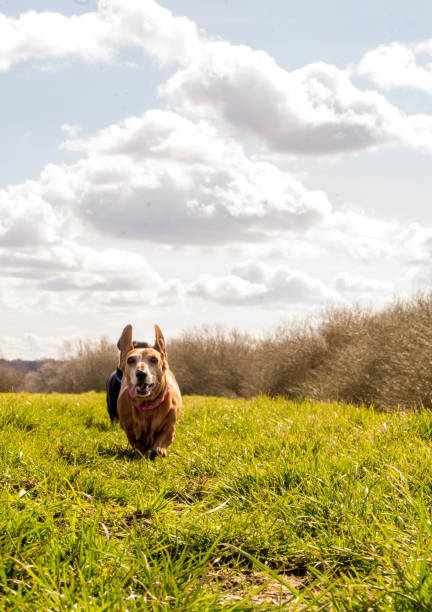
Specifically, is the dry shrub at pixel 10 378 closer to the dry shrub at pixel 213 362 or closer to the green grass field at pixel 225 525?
the dry shrub at pixel 213 362

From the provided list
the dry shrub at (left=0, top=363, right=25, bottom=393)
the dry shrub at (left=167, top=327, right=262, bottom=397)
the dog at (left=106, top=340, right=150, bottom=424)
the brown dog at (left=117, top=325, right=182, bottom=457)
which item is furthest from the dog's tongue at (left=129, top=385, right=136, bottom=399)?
the dry shrub at (left=0, top=363, right=25, bottom=393)

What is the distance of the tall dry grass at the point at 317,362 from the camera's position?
12805mm

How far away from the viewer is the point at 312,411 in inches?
308

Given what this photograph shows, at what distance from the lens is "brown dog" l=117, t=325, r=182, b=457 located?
5.41 metres

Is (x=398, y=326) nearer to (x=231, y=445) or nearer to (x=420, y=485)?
(x=231, y=445)

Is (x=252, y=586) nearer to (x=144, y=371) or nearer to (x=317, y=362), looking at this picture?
(x=144, y=371)

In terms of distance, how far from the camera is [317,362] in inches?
894

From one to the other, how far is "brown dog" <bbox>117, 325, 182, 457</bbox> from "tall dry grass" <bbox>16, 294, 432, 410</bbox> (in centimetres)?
417

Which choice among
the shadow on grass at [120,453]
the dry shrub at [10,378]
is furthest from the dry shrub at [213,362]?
the shadow on grass at [120,453]

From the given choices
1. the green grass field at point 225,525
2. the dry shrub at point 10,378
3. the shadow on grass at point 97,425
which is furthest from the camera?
the dry shrub at point 10,378

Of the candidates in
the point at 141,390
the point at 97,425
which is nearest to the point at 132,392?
A: the point at 141,390

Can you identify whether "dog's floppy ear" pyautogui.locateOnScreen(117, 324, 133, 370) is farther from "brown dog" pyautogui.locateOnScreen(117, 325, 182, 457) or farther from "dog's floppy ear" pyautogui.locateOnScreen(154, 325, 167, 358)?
"dog's floppy ear" pyautogui.locateOnScreen(154, 325, 167, 358)

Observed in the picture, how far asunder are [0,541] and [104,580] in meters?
0.64

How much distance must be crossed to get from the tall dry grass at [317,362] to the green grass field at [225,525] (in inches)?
A: 166
